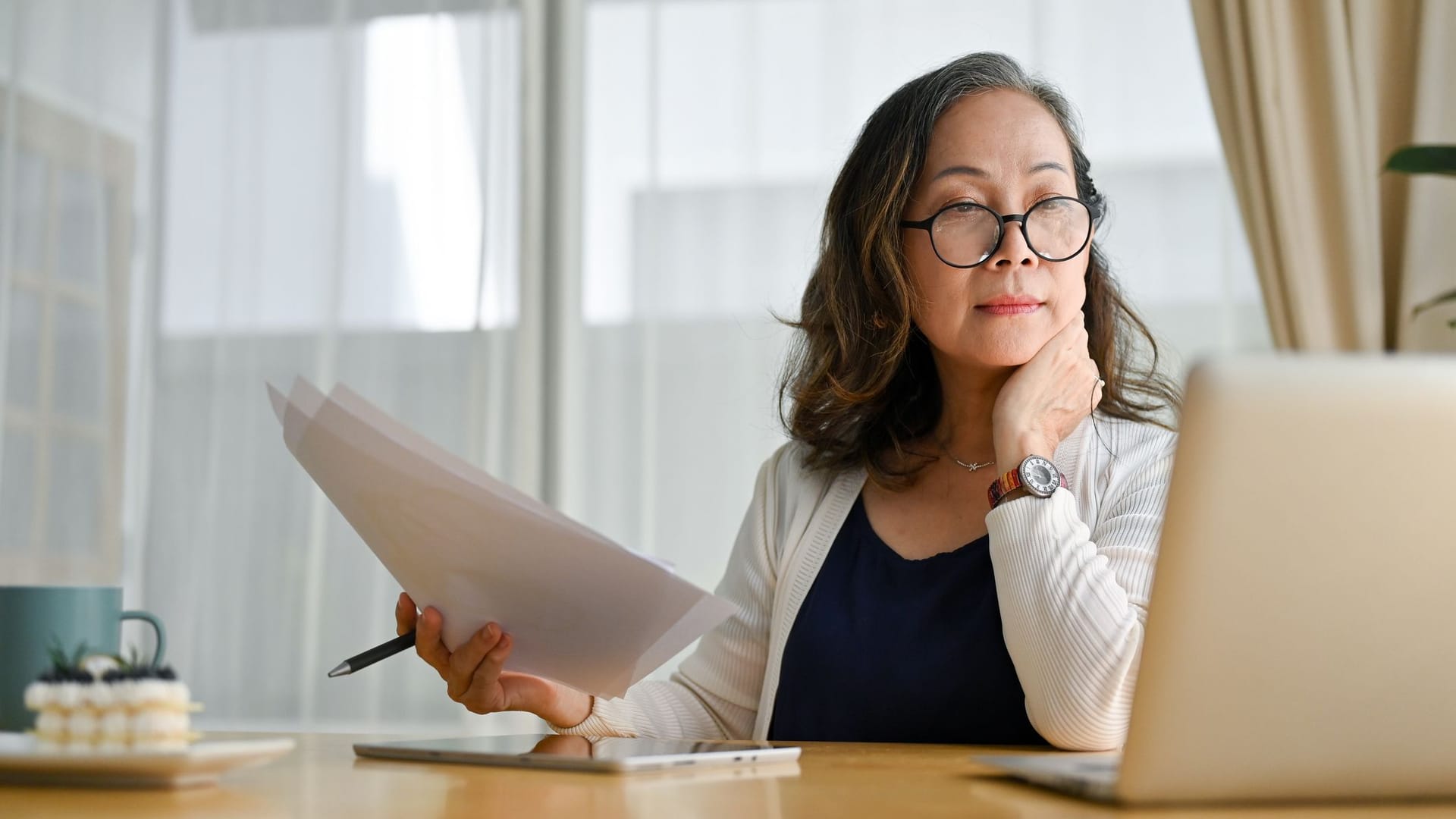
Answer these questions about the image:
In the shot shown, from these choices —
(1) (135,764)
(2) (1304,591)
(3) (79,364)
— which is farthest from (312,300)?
(2) (1304,591)

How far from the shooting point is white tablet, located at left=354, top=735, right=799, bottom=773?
77 centimetres

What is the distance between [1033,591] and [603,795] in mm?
584

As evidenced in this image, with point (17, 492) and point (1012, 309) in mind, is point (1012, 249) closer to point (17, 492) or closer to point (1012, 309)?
point (1012, 309)

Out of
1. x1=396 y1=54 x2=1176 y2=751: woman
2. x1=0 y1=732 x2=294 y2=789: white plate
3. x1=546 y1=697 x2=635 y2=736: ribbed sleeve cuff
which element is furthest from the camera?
x1=546 y1=697 x2=635 y2=736: ribbed sleeve cuff

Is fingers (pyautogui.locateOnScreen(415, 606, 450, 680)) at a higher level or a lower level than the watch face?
lower

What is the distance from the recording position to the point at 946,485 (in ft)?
4.96

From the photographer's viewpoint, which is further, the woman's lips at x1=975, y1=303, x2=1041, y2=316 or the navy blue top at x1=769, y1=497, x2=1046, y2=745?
the woman's lips at x1=975, y1=303, x2=1041, y2=316

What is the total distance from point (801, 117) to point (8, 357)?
78.8 inches

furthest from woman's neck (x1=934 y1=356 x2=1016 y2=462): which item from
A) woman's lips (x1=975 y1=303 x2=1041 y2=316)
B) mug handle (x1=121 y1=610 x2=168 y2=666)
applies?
mug handle (x1=121 y1=610 x2=168 y2=666)

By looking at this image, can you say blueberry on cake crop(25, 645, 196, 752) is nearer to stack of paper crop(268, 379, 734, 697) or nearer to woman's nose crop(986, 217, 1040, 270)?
stack of paper crop(268, 379, 734, 697)

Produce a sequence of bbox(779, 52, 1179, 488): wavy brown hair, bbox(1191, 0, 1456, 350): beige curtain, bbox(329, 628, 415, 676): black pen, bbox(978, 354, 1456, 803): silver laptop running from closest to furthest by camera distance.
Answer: bbox(978, 354, 1456, 803): silver laptop
bbox(329, 628, 415, 676): black pen
bbox(779, 52, 1179, 488): wavy brown hair
bbox(1191, 0, 1456, 350): beige curtain

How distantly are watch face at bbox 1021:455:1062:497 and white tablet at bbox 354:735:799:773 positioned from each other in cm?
40

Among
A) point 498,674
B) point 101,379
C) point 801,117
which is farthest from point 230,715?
point 498,674

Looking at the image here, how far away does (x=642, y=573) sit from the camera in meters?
0.89
